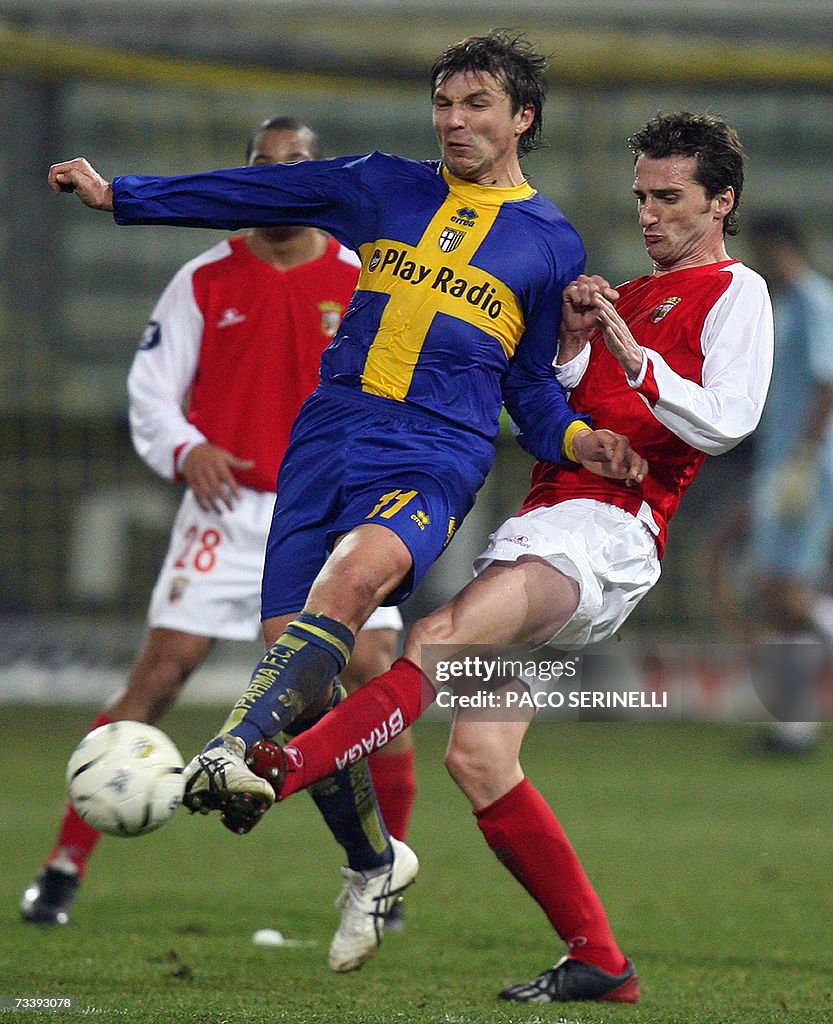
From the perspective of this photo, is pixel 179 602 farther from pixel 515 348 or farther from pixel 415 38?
pixel 415 38

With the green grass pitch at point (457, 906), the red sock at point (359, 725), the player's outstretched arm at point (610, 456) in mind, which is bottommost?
the green grass pitch at point (457, 906)

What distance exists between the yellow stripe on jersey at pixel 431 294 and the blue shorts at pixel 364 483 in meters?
0.10

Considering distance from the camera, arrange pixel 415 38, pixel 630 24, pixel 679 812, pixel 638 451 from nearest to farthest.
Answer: pixel 638 451
pixel 679 812
pixel 415 38
pixel 630 24

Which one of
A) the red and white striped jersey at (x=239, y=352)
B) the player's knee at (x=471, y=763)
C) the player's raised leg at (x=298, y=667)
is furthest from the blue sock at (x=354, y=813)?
the red and white striped jersey at (x=239, y=352)

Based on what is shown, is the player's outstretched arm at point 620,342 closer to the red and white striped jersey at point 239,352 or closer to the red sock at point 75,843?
the red and white striped jersey at point 239,352

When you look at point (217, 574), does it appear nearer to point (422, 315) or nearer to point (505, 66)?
point (422, 315)

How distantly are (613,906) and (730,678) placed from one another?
5225 mm

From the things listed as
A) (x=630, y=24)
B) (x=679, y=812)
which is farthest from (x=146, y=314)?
(x=679, y=812)

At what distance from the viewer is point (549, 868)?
445 centimetres

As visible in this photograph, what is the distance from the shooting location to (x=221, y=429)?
586 cm

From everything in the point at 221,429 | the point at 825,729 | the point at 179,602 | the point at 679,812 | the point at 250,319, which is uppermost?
the point at 250,319

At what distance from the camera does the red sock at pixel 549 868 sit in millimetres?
4426

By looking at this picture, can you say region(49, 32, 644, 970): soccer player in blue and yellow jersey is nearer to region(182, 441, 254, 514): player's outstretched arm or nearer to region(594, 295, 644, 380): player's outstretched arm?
region(594, 295, 644, 380): player's outstretched arm

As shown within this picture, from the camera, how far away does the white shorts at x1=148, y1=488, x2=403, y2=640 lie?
577cm
